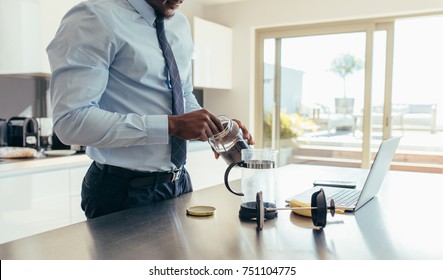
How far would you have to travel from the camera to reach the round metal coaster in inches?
43.0

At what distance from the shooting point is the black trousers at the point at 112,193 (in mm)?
1198

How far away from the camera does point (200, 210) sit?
1.12 m

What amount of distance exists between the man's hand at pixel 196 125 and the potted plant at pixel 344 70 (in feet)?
10.4

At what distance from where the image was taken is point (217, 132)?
1100mm

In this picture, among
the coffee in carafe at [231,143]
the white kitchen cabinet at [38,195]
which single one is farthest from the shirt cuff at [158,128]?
the white kitchen cabinet at [38,195]

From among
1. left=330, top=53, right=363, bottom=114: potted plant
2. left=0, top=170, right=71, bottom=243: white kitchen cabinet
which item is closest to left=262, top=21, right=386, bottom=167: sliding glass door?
left=330, top=53, right=363, bottom=114: potted plant

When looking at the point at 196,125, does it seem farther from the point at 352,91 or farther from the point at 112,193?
the point at 352,91

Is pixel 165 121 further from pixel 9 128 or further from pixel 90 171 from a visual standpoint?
pixel 9 128

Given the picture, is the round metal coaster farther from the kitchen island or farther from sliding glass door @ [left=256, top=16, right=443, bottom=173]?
sliding glass door @ [left=256, top=16, right=443, bottom=173]

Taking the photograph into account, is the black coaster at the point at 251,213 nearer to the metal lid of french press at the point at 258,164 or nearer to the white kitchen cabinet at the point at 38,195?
the metal lid of french press at the point at 258,164

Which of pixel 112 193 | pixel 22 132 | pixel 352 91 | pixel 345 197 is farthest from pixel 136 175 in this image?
pixel 352 91

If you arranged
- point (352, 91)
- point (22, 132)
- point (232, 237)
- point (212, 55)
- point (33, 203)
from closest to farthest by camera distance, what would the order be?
point (232, 237)
point (33, 203)
point (22, 132)
point (352, 91)
point (212, 55)

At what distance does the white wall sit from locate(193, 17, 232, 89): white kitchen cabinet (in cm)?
11

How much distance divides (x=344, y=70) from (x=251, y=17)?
1088 mm
